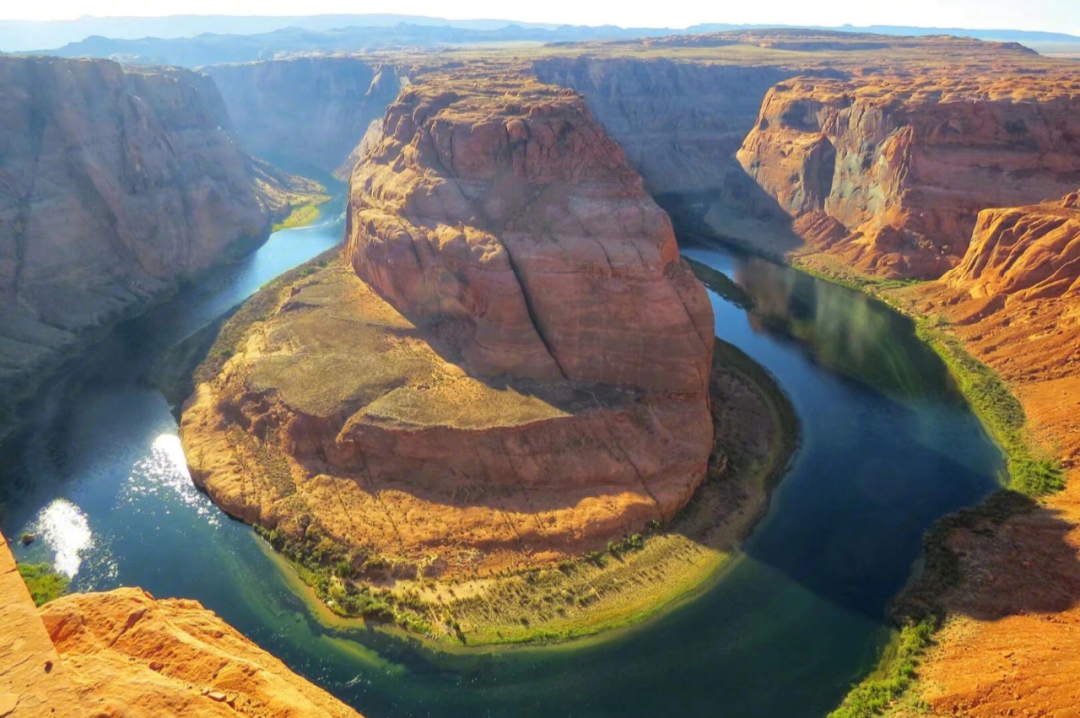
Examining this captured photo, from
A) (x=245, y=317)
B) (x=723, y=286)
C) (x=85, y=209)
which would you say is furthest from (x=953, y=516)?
(x=85, y=209)

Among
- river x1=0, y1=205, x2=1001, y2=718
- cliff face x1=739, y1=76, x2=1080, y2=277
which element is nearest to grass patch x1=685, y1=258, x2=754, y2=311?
river x1=0, y1=205, x2=1001, y2=718

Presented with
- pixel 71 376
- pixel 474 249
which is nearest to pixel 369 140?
pixel 71 376

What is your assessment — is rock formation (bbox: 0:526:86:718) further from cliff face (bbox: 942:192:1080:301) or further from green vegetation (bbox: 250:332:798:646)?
cliff face (bbox: 942:192:1080:301)

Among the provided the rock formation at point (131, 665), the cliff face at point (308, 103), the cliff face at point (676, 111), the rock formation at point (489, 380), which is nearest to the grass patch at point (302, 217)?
the cliff face at point (308, 103)

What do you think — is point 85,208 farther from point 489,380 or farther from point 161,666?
point 161,666

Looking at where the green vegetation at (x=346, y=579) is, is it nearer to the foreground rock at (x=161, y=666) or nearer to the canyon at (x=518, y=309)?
the canyon at (x=518, y=309)

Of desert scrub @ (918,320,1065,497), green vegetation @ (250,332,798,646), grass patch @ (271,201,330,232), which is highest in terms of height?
desert scrub @ (918,320,1065,497)

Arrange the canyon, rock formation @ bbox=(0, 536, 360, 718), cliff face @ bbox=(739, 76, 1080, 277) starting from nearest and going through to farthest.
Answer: rock formation @ bbox=(0, 536, 360, 718), the canyon, cliff face @ bbox=(739, 76, 1080, 277)
